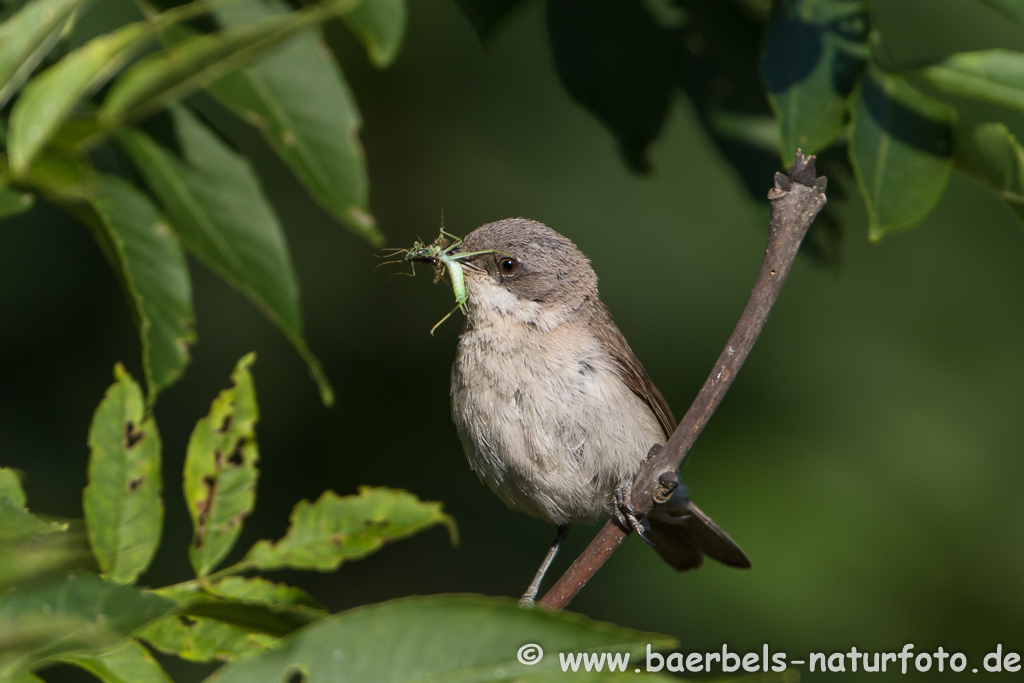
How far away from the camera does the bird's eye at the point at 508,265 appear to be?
11.9 feet

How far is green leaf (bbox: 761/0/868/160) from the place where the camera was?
7.17 feet

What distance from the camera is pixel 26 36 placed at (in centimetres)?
125

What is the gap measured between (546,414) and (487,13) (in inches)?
59.3

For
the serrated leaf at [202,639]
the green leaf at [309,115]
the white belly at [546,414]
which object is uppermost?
the green leaf at [309,115]

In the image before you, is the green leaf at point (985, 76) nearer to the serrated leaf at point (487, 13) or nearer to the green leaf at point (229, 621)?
the serrated leaf at point (487, 13)

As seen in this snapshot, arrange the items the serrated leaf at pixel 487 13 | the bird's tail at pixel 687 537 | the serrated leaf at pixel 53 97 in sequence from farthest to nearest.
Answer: the bird's tail at pixel 687 537, the serrated leaf at pixel 487 13, the serrated leaf at pixel 53 97

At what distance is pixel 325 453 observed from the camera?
5527 millimetres

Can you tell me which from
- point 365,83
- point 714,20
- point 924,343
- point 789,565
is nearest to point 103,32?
point 365,83

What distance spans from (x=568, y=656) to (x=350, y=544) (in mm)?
812

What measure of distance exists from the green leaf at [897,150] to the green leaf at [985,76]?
3.4 inches

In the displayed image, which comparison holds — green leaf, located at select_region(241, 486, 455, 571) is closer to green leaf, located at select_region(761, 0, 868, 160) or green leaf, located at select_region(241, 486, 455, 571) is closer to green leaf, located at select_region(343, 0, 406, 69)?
green leaf, located at select_region(343, 0, 406, 69)

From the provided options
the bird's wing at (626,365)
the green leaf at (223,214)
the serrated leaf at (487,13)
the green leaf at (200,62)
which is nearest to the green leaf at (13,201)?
the green leaf at (223,214)
